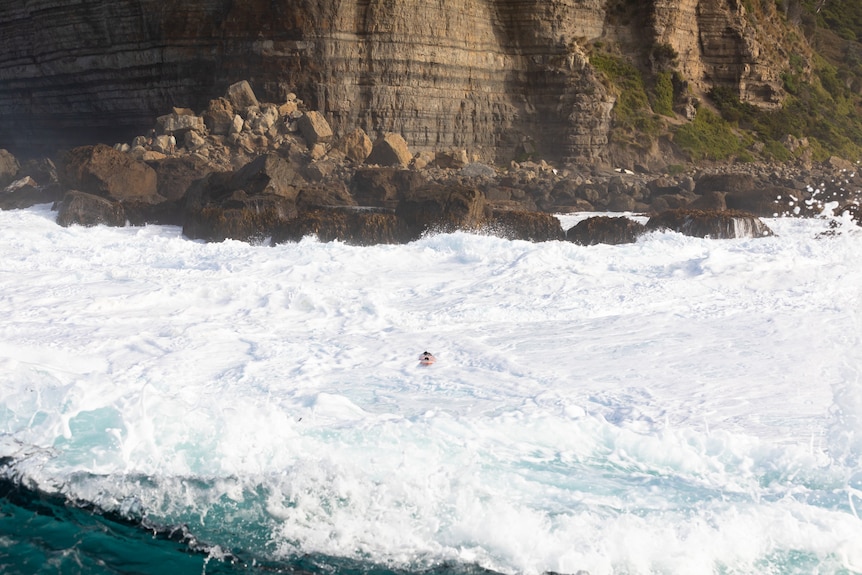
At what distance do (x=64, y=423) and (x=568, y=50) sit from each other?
2576 cm

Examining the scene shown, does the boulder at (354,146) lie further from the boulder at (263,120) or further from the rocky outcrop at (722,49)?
the rocky outcrop at (722,49)

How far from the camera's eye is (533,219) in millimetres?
17094

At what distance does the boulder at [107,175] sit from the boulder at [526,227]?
350 inches

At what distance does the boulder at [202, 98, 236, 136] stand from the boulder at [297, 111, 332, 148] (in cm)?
201

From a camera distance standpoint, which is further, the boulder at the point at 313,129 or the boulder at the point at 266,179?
the boulder at the point at 313,129

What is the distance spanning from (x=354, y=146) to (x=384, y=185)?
542 centimetres

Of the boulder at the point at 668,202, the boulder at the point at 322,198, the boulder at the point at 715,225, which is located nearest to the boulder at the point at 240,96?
the boulder at the point at 322,198

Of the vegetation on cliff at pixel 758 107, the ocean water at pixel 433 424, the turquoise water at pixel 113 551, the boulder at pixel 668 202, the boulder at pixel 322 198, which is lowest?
the turquoise water at pixel 113 551

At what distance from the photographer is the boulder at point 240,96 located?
25812 millimetres

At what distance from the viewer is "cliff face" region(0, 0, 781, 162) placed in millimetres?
26344

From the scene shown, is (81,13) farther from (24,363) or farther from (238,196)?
(24,363)

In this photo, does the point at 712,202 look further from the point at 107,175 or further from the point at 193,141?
the point at 107,175

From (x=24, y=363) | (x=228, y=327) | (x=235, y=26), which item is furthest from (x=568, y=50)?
(x=24, y=363)

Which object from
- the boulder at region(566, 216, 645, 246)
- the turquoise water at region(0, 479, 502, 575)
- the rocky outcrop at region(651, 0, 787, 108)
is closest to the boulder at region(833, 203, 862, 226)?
the boulder at region(566, 216, 645, 246)
